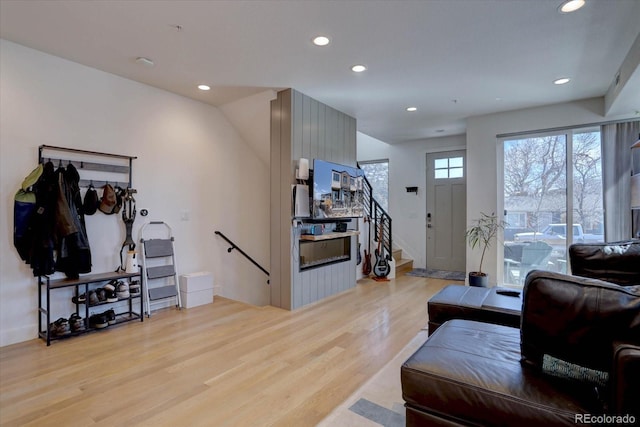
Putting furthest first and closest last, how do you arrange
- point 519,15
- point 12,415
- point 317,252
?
1. point 317,252
2. point 519,15
3. point 12,415

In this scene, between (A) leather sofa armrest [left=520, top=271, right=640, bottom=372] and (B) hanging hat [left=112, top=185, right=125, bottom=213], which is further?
(B) hanging hat [left=112, top=185, right=125, bottom=213]

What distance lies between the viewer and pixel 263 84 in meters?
3.97

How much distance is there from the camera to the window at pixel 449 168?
664 cm

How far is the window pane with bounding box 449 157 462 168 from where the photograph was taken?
6643 mm

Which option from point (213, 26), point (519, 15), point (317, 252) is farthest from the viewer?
point (317, 252)

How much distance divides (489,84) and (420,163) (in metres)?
3.21

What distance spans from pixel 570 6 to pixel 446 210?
468 centimetres

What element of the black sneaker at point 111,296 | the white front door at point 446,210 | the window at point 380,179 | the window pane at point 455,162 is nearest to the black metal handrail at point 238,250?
the black sneaker at point 111,296

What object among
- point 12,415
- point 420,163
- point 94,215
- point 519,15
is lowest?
point 12,415

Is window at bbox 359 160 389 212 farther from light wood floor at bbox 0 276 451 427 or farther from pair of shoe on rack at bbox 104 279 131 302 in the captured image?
pair of shoe on rack at bbox 104 279 131 302

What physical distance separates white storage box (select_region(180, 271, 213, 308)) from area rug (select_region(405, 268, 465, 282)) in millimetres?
3900

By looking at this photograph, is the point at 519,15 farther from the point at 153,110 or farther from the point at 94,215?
the point at 94,215

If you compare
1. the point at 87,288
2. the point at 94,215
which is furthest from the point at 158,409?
the point at 94,215

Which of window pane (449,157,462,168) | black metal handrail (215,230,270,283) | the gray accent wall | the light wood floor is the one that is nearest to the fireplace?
the gray accent wall
